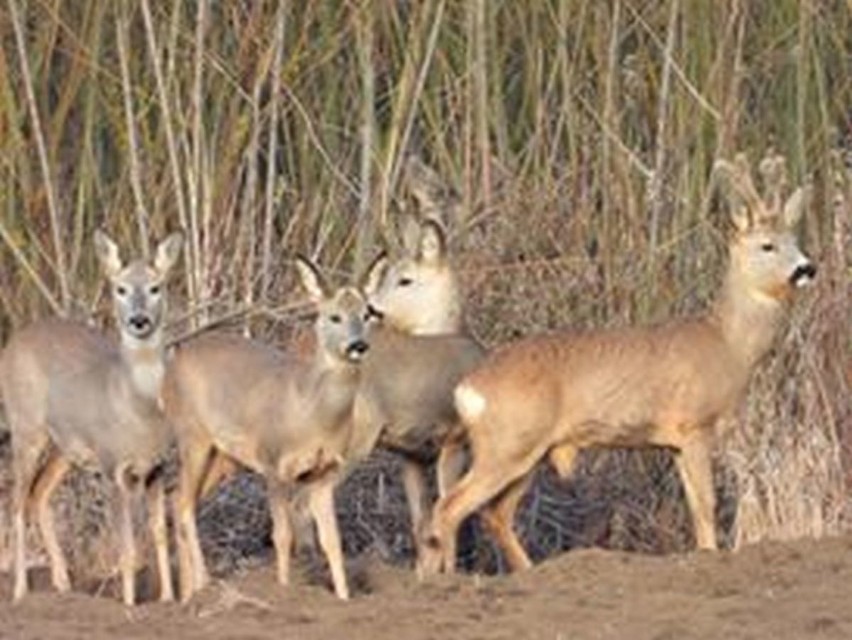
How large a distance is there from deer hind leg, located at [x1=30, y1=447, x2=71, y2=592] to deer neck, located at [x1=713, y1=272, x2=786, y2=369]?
2721mm

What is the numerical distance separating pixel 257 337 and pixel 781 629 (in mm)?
4231

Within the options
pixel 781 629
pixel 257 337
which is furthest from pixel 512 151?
pixel 781 629

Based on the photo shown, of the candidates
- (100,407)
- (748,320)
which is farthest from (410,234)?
(100,407)

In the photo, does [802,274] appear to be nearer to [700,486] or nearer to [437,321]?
[700,486]

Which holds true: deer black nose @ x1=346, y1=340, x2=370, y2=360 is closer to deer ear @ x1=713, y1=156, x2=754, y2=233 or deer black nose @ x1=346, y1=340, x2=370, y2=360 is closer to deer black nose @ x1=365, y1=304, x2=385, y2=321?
deer black nose @ x1=365, y1=304, x2=385, y2=321

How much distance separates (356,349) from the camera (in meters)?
11.0

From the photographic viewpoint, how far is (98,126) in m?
14.2

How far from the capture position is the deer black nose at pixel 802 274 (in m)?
12.1

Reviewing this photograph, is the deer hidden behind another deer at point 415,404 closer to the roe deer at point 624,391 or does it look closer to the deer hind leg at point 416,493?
the deer hind leg at point 416,493

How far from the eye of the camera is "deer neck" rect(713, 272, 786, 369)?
12.2 meters

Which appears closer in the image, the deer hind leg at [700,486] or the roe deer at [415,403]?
the deer hind leg at [700,486]

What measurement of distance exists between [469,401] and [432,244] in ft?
5.20

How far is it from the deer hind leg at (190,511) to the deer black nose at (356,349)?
0.89 meters

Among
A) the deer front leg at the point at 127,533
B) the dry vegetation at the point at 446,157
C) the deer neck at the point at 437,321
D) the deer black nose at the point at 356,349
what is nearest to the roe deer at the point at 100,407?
the deer front leg at the point at 127,533
